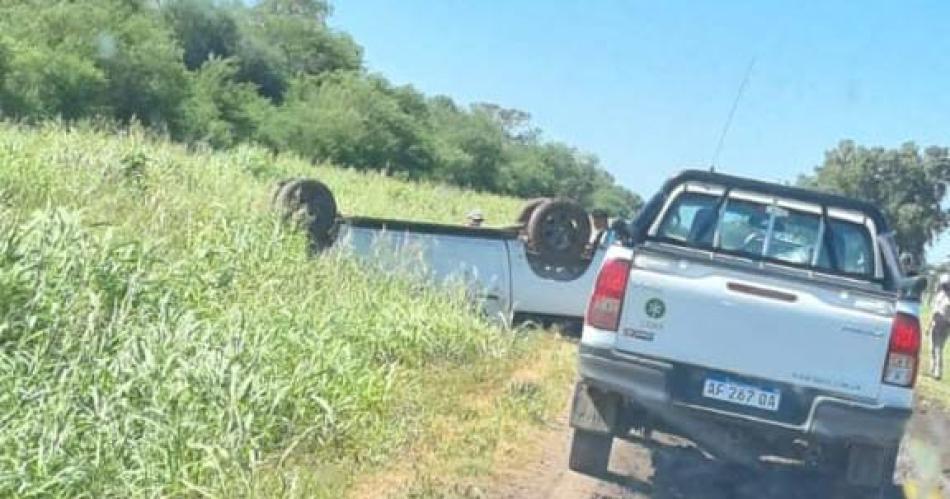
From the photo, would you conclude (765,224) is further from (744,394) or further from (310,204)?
(310,204)

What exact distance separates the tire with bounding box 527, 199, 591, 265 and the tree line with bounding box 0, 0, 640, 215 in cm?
1682

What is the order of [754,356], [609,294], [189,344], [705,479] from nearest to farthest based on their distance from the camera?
[189,344]
[754,356]
[609,294]
[705,479]

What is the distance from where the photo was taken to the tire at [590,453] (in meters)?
7.01

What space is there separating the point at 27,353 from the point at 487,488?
252 cm

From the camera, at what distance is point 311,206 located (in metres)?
11.4

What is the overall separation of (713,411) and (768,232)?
1910 mm

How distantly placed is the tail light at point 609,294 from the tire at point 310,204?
203 inches

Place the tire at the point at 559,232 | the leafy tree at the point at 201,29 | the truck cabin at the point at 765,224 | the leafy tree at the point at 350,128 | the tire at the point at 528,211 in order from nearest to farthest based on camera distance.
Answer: the truck cabin at the point at 765,224
the tire at the point at 559,232
the tire at the point at 528,211
the leafy tree at the point at 350,128
the leafy tree at the point at 201,29

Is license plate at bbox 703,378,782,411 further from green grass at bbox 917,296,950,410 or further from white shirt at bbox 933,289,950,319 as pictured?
white shirt at bbox 933,289,950,319

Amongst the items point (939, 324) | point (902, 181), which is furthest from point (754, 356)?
point (902, 181)

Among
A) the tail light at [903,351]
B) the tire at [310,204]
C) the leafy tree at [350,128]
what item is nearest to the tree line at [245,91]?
the leafy tree at [350,128]

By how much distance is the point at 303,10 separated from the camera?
9569cm

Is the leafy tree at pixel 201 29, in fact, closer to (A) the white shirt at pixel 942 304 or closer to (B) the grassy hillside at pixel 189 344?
(A) the white shirt at pixel 942 304

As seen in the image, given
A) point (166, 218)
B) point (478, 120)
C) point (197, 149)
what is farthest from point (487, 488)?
point (478, 120)
